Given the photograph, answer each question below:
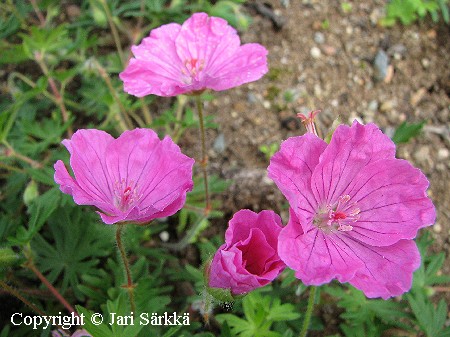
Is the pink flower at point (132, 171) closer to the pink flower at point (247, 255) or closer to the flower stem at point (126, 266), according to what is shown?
the flower stem at point (126, 266)

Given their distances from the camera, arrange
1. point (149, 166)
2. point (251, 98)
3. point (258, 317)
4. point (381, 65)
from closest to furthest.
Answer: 1. point (149, 166)
2. point (258, 317)
3. point (251, 98)
4. point (381, 65)

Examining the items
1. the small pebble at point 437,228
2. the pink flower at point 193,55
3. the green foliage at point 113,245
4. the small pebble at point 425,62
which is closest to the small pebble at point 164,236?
the green foliage at point 113,245

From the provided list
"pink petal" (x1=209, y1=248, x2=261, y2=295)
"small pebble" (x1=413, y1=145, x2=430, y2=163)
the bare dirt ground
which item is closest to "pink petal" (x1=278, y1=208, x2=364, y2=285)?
"pink petal" (x1=209, y1=248, x2=261, y2=295)

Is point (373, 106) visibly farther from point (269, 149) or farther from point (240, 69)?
point (240, 69)

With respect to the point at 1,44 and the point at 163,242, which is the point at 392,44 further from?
the point at 1,44

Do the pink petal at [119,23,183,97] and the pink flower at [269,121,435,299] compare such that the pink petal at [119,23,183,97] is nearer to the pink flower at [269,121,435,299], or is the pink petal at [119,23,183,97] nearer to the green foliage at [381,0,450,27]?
the pink flower at [269,121,435,299]

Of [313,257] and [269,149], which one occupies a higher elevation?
[313,257]

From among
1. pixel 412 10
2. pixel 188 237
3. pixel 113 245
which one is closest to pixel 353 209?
pixel 188 237
